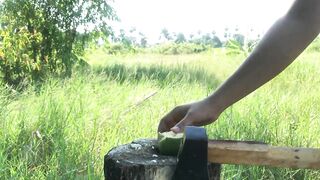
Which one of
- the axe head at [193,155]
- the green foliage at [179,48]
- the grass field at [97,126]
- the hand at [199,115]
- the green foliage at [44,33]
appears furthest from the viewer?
the green foliage at [179,48]

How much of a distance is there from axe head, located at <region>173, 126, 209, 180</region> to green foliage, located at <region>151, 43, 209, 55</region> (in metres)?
15.8

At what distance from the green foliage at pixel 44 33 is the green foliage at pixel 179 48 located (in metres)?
9.91

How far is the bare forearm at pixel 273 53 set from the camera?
110cm

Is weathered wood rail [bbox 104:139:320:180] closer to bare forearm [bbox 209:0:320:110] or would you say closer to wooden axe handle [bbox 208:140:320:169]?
wooden axe handle [bbox 208:140:320:169]

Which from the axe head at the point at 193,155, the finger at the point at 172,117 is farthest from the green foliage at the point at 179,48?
the axe head at the point at 193,155

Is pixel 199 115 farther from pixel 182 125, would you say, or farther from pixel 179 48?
pixel 179 48

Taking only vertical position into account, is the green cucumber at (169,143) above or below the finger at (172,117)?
below

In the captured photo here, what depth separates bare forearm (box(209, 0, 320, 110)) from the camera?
110cm

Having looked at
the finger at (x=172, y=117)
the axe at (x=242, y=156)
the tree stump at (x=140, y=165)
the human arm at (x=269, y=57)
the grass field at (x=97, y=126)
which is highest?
the human arm at (x=269, y=57)

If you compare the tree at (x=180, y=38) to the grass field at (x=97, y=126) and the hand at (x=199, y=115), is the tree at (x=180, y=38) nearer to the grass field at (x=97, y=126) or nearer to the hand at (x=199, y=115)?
the grass field at (x=97, y=126)

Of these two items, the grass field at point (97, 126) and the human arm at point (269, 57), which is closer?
the human arm at point (269, 57)

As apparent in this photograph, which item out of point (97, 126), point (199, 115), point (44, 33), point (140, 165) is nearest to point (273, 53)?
point (199, 115)

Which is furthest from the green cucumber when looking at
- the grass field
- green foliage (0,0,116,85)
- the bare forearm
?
green foliage (0,0,116,85)

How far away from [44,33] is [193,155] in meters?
5.96
